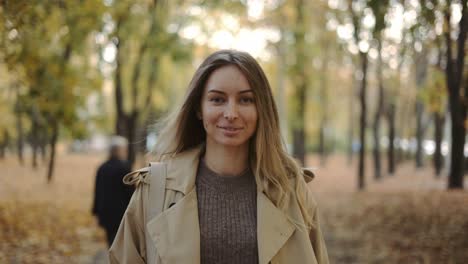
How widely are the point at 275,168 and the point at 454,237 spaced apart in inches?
300

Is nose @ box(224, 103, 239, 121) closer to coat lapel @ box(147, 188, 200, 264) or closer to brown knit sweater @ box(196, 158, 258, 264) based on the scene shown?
brown knit sweater @ box(196, 158, 258, 264)

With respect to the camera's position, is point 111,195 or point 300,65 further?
point 300,65

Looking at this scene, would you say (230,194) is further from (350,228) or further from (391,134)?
(391,134)

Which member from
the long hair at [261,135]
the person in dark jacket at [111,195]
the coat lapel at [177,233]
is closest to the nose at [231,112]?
the long hair at [261,135]

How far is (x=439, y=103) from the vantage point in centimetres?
1608

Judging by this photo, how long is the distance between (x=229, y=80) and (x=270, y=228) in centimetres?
75

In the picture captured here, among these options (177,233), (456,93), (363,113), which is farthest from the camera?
(363,113)

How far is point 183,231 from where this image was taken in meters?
2.33

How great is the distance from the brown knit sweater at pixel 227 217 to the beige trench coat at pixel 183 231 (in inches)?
2.2

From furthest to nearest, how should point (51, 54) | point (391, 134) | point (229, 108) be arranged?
point (391, 134) < point (51, 54) < point (229, 108)

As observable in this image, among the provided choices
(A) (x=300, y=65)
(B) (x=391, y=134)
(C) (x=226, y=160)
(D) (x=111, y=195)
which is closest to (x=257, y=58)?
(D) (x=111, y=195)

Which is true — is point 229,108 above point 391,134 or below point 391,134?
above

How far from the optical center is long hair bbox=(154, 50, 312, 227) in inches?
97.3

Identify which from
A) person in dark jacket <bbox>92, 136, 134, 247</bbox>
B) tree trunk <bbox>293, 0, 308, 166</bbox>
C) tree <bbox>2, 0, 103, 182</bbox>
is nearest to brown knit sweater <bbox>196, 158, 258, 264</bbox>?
person in dark jacket <bbox>92, 136, 134, 247</bbox>
